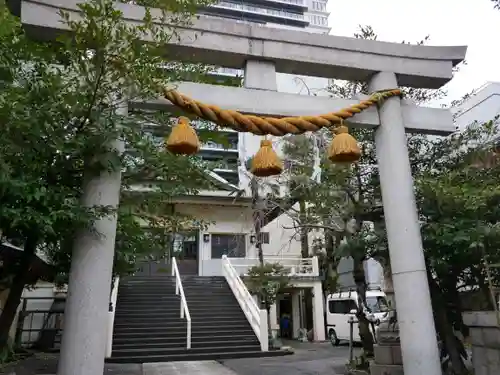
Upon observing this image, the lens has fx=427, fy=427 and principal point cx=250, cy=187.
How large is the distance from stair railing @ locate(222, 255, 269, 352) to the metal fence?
5.39 meters

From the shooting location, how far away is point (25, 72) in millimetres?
4023

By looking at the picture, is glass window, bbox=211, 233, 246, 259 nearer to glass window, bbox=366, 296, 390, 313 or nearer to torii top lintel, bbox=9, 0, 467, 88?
glass window, bbox=366, 296, 390, 313

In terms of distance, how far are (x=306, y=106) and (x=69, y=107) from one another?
2.29 meters

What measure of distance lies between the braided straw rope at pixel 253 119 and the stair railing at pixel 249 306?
9.03 meters

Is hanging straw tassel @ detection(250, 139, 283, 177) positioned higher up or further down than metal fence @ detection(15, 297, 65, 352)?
higher up

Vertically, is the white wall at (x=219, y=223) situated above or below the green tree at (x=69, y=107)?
above

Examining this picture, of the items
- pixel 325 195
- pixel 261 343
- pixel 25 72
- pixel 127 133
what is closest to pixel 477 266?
pixel 325 195

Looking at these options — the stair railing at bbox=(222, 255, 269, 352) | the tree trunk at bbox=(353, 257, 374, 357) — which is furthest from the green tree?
the stair railing at bbox=(222, 255, 269, 352)

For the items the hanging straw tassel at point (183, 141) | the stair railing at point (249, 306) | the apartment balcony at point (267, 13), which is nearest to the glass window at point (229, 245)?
the stair railing at point (249, 306)

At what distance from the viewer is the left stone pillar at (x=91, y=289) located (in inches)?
130

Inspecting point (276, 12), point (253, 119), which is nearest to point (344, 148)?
point (253, 119)

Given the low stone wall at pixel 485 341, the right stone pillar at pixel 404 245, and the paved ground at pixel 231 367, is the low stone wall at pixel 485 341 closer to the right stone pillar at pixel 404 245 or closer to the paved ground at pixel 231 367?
the right stone pillar at pixel 404 245

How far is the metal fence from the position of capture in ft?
40.0

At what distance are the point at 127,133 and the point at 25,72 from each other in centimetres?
122
